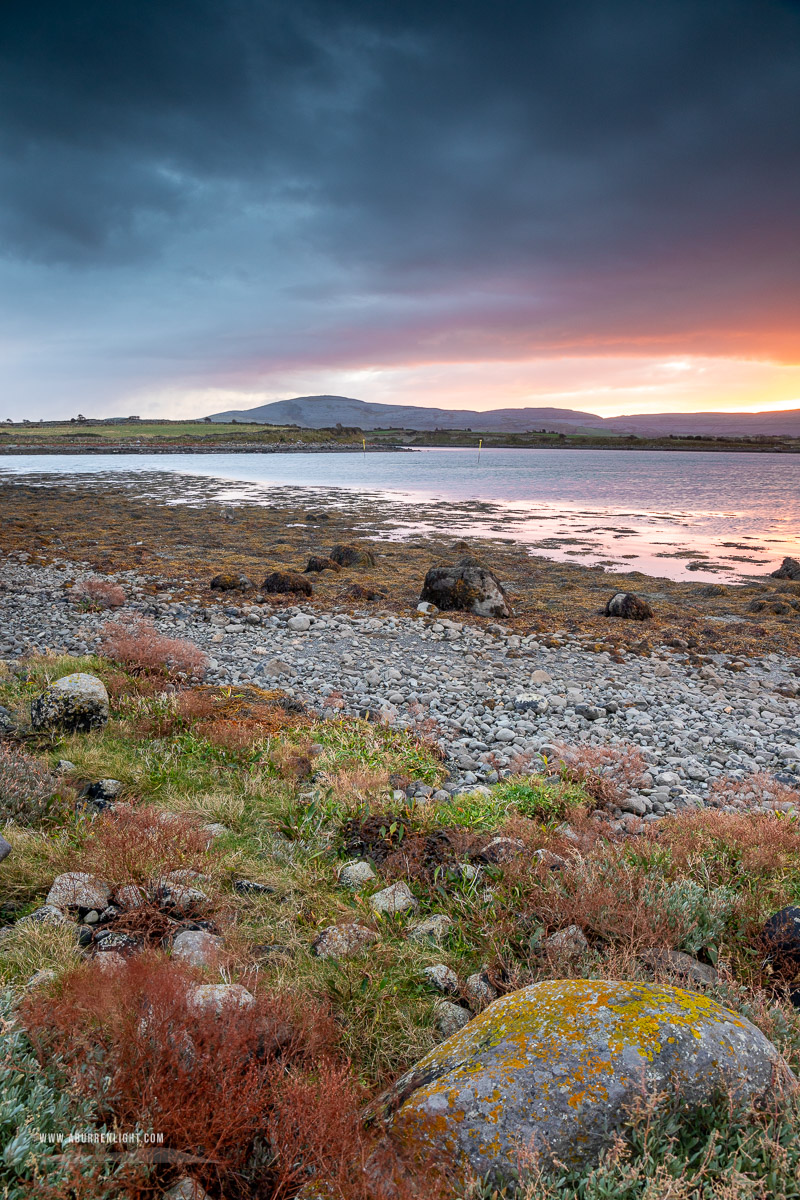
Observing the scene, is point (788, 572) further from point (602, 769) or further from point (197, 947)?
point (197, 947)

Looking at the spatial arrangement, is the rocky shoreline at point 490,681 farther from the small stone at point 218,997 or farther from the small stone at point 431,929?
the small stone at point 218,997

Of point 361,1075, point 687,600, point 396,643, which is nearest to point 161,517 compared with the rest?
point 396,643

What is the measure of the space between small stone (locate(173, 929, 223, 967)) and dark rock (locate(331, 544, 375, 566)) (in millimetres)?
18494

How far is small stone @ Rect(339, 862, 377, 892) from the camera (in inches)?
203

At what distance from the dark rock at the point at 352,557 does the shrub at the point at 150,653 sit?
11.3 meters

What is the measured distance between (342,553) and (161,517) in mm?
16861

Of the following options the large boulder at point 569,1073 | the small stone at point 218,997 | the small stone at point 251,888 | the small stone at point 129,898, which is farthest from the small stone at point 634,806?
the small stone at point 129,898

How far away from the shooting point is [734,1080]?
9.01 feet

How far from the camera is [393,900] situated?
16.1ft

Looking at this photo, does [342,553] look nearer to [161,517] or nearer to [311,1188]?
[161,517]

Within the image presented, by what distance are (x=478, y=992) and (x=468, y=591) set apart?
43.2 feet

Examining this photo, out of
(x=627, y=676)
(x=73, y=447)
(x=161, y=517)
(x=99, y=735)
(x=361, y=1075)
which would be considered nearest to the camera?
(x=361, y=1075)

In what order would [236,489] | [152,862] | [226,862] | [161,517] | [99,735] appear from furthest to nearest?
[236,489], [161,517], [99,735], [226,862], [152,862]

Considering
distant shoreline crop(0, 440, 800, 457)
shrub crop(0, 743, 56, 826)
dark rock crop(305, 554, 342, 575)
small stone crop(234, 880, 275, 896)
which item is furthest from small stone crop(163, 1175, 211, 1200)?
distant shoreline crop(0, 440, 800, 457)
